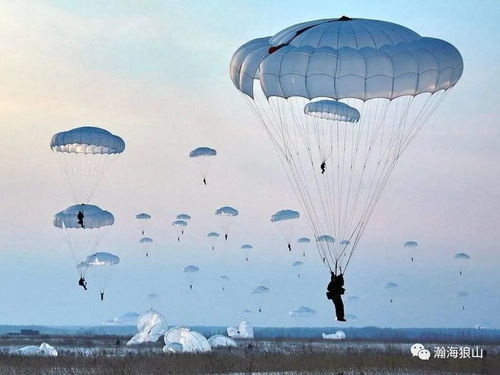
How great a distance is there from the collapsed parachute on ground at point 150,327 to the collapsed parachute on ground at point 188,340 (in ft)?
38.7

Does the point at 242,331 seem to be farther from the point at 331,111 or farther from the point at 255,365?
the point at 255,365

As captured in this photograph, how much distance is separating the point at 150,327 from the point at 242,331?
54.9 feet

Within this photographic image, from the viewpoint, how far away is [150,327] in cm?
4888

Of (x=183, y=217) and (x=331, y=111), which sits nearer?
(x=331, y=111)

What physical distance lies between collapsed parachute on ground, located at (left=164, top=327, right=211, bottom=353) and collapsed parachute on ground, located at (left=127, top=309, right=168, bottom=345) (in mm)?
11783

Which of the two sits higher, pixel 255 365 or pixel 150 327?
pixel 150 327

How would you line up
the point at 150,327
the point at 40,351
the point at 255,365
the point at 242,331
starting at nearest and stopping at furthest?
the point at 255,365, the point at 40,351, the point at 150,327, the point at 242,331

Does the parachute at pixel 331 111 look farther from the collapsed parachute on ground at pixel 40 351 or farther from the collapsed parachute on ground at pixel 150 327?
the collapsed parachute on ground at pixel 150 327

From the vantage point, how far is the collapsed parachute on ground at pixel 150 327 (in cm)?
4838

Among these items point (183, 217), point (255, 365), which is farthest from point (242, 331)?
point (255, 365)

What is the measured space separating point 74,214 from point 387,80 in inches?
977

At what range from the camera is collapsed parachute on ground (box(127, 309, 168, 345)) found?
48375mm

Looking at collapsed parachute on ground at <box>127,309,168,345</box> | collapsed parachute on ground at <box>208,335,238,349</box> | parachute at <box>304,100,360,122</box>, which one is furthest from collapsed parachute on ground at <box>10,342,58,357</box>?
parachute at <box>304,100,360,122</box>

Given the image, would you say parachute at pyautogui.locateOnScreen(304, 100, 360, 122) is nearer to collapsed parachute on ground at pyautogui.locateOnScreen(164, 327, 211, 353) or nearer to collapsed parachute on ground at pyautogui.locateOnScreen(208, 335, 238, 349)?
collapsed parachute on ground at pyautogui.locateOnScreen(164, 327, 211, 353)
